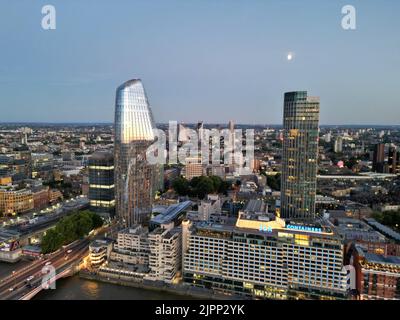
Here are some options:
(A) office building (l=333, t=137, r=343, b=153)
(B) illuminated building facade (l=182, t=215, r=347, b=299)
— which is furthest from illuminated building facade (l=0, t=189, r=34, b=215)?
(A) office building (l=333, t=137, r=343, b=153)

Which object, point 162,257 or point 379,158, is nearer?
point 162,257

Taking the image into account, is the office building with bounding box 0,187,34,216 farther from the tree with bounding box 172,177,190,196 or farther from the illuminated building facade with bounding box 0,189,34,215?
the tree with bounding box 172,177,190,196

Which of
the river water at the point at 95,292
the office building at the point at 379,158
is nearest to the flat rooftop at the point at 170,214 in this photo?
the river water at the point at 95,292

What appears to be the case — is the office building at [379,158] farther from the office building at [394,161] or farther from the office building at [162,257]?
the office building at [162,257]

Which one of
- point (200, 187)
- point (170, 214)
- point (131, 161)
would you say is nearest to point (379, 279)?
point (170, 214)

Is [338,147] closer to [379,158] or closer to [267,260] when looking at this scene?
[379,158]

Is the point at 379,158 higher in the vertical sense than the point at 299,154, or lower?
lower
